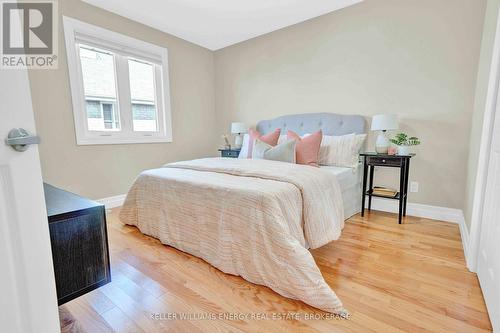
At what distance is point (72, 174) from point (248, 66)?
9.74 feet

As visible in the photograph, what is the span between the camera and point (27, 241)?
60cm

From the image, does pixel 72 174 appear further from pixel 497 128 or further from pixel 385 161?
pixel 497 128

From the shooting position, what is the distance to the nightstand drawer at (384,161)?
2492 millimetres

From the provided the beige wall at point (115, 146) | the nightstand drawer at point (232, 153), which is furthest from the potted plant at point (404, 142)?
the beige wall at point (115, 146)

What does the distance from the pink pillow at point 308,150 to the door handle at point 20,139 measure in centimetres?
229

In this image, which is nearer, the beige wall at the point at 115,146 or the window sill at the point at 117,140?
the beige wall at the point at 115,146

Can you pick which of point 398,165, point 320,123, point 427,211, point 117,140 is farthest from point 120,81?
point 427,211

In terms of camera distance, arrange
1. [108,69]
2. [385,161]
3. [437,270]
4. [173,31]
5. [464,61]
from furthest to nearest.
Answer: [173,31]
[108,69]
[385,161]
[464,61]
[437,270]

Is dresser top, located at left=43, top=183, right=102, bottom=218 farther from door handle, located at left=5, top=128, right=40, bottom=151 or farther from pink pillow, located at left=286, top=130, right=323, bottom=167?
pink pillow, located at left=286, top=130, right=323, bottom=167

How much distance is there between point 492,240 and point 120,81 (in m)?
3.89

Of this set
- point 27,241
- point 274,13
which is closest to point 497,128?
point 27,241

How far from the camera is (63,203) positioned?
3.59 feet

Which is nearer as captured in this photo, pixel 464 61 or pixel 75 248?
pixel 75 248

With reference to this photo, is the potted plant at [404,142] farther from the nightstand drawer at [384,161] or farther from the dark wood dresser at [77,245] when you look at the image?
the dark wood dresser at [77,245]
